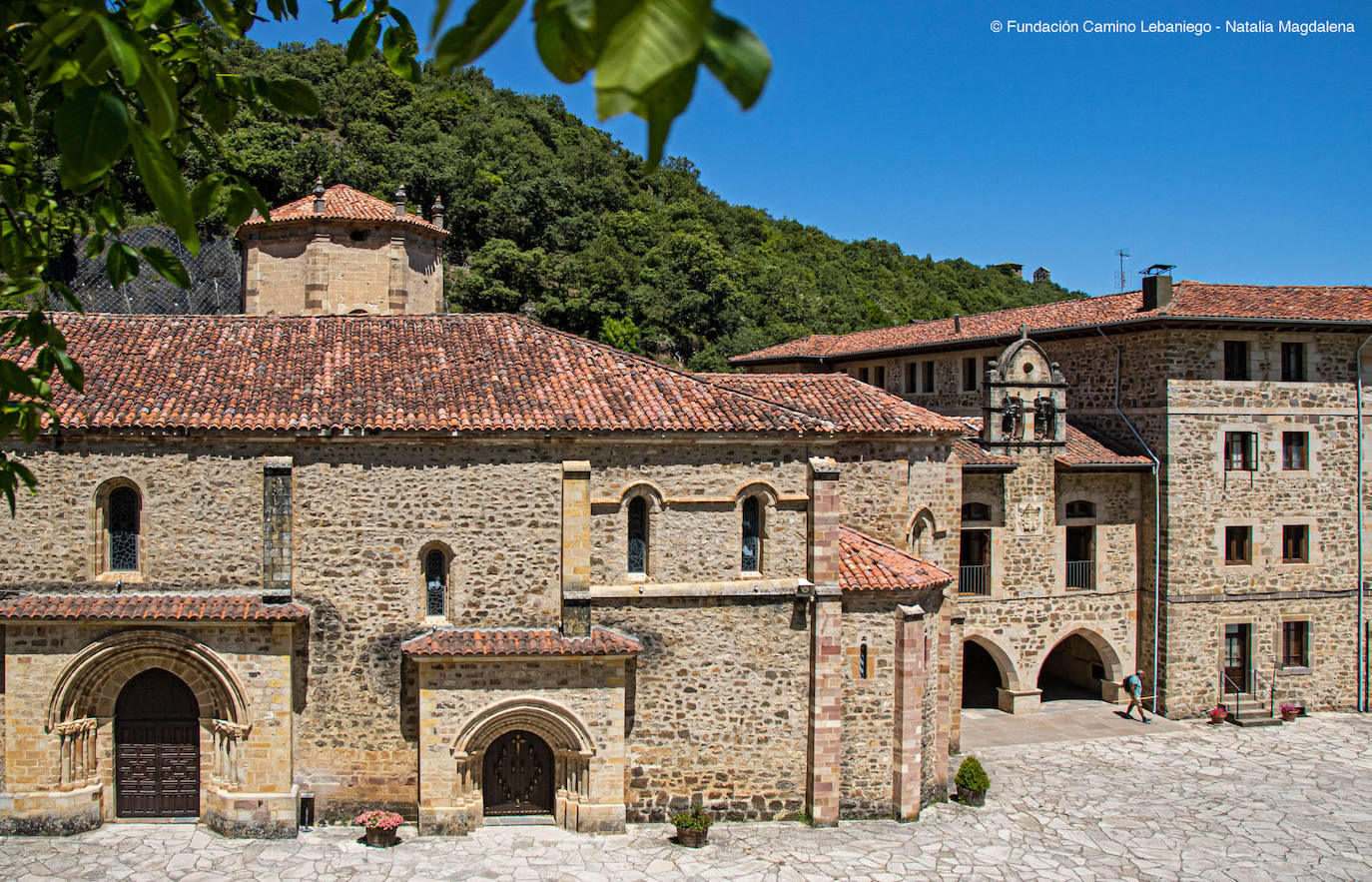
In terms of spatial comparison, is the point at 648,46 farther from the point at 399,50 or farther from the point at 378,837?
the point at 378,837

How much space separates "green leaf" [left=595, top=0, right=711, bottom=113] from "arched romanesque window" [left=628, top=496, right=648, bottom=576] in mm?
14456

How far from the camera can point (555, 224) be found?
49844 mm

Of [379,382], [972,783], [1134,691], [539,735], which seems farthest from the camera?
[1134,691]

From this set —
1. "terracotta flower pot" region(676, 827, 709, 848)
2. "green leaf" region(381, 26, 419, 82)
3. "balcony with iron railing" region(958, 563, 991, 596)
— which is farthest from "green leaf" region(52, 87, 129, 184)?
"balcony with iron railing" region(958, 563, 991, 596)

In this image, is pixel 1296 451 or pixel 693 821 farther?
pixel 1296 451

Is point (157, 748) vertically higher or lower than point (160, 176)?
lower

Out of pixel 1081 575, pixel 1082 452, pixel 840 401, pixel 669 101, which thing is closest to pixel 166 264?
pixel 669 101

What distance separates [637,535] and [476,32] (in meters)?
14.4

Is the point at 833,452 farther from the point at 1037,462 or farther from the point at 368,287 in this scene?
the point at 368,287

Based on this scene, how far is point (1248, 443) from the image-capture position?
24469 mm

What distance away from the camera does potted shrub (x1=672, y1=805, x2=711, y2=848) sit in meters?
14.5

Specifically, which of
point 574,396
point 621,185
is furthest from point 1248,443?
point 621,185

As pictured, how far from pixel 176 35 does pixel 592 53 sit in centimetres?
291

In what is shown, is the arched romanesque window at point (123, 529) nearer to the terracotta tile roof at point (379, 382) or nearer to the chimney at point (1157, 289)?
the terracotta tile roof at point (379, 382)
